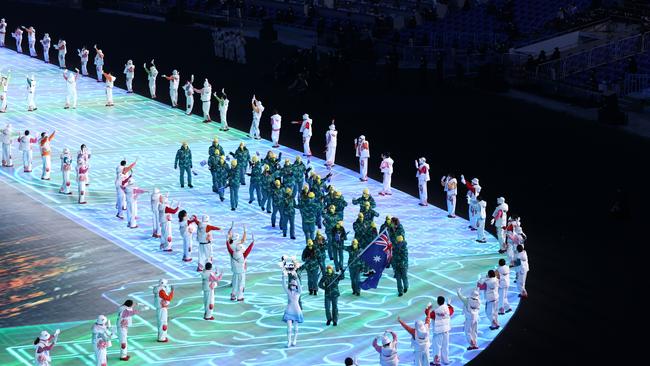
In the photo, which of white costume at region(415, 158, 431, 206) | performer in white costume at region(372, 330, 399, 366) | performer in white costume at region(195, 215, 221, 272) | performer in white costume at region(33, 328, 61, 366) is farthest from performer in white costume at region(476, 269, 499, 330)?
white costume at region(415, 158, 431, 206)

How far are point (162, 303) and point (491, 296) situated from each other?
29.4 feet

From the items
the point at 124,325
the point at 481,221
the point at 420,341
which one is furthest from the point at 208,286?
the point at 481,221

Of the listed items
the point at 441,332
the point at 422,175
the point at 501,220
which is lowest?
the point at 441,332

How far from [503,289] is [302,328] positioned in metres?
5.79

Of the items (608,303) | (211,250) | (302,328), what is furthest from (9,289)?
(608,303)

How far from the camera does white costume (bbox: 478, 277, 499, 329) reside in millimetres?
37438

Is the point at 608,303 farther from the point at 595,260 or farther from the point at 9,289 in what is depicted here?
the point at 9,289

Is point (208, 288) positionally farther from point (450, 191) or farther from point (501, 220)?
point (450, 191)

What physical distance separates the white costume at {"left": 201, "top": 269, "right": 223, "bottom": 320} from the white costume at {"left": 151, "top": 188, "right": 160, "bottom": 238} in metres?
7.33

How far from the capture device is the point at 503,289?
3872cm

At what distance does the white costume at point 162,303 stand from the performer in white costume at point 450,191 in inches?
534

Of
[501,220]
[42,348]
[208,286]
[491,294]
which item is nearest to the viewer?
[42,348]

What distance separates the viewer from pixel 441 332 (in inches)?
1399

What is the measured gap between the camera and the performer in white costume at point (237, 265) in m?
39.6
